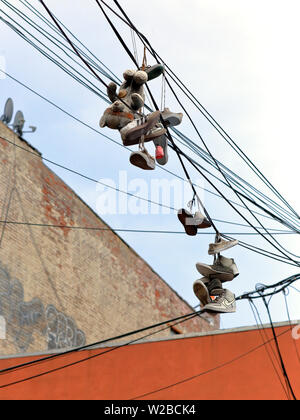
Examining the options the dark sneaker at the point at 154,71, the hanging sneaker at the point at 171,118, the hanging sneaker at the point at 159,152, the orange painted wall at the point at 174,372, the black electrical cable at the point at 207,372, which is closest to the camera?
the hanging sneaker at the point at 159,152

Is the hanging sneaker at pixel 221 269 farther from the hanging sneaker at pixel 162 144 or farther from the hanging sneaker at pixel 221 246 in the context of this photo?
the hanging sneaker at pixel 162 144

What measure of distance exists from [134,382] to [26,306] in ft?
15.0

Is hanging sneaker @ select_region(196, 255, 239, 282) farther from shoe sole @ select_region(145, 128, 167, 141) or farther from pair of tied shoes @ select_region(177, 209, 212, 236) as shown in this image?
shoe sole @ select_region(145, 128, 167, 141)

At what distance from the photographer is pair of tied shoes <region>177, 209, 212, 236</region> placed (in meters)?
10.3

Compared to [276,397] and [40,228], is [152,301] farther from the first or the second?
[276,397]

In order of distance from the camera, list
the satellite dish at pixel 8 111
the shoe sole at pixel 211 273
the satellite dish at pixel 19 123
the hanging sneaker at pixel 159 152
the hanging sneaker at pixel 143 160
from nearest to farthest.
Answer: the hanging sneaker at pixel 143 160 → the hanging sneaker at pixel 159 152 → the shoe sole at pixel 211 273 → the satellite dish at pixel 19 123 → the satellite dish at pixel 8 111

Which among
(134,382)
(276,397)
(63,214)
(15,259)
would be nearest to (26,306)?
(15,259)

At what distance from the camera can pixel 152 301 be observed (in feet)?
74.1

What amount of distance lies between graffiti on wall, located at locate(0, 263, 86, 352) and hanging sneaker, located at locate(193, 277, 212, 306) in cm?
711

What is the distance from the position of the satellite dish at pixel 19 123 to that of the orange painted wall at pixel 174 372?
6295 mm

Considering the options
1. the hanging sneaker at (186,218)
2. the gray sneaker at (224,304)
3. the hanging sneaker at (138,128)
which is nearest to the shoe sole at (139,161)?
the hanging sneaker at (138,128)

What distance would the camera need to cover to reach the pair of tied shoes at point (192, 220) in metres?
10.3

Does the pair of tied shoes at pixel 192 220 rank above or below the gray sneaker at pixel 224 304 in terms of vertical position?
above

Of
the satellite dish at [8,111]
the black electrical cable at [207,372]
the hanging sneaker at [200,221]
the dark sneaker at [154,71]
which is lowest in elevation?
Answer: the black electrical cable at [207,372]
